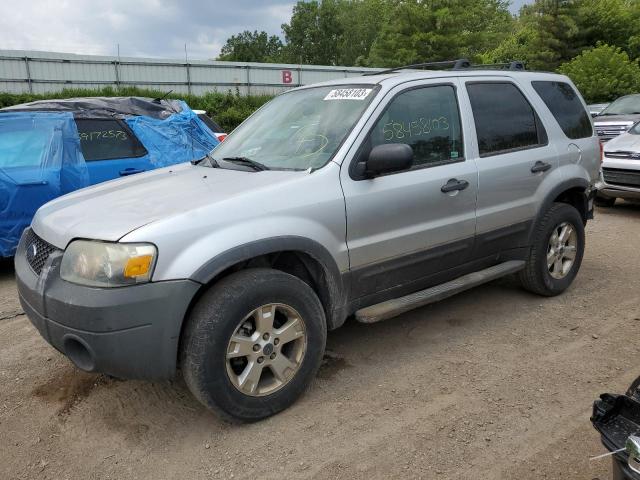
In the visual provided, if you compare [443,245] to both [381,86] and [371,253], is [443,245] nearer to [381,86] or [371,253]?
[371,253]

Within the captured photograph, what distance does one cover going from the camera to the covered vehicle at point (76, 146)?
5.57 meters

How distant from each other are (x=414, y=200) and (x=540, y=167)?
4.71 ft

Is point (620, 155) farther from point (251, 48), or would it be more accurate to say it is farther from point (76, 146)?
point (251, 48)

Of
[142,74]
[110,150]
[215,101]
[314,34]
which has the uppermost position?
Answer: [314,34]

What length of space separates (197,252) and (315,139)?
1207 mm

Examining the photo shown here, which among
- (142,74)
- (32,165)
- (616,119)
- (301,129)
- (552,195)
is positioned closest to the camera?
(301,129)

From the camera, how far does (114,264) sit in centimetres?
255

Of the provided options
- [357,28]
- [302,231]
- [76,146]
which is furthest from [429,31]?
[357,28]

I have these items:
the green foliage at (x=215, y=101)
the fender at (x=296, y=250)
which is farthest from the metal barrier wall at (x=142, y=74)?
the fender at (x=296, y=250)

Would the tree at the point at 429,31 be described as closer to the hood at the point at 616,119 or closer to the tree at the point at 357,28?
the hood at the point at 616,119

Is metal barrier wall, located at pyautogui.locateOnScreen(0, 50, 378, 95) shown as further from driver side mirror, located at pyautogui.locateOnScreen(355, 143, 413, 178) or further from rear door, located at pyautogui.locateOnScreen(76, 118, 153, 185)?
driver side mirror, located at pyautogui.locateOnScreen(355, 143, 413, 178)

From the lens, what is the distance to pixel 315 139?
346 centimetres

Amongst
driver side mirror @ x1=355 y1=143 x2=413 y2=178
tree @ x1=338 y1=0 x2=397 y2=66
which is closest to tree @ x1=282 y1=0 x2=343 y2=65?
tree @ x1=338 y1=0 x2=397 y2=66

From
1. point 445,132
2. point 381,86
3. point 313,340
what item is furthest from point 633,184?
point 313,340
